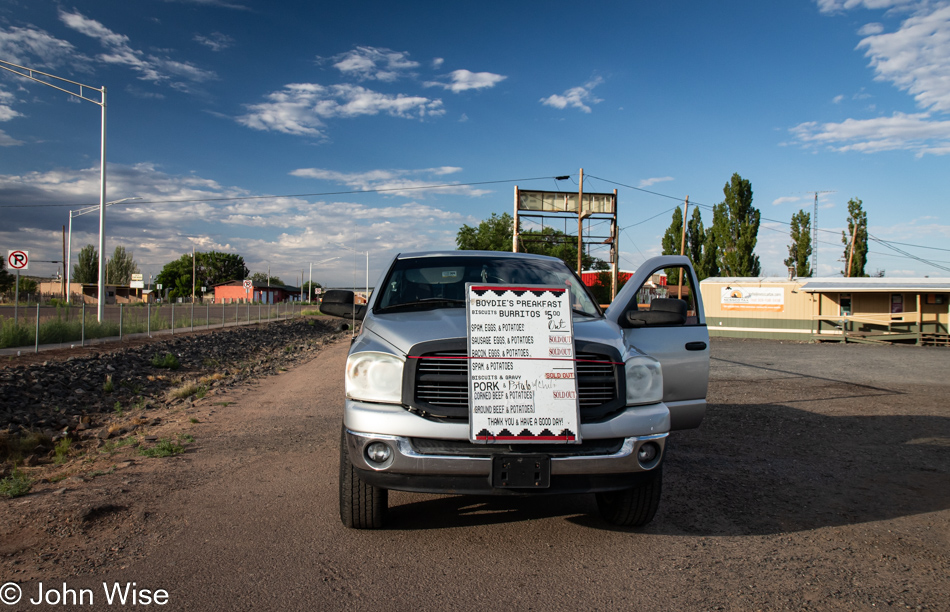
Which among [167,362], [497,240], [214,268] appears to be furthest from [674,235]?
[214,268]

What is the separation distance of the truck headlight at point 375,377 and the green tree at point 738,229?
164 ft

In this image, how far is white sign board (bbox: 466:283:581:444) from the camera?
3.45 m

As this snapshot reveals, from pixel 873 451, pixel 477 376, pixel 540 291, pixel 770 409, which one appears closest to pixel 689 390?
pixel 540 291

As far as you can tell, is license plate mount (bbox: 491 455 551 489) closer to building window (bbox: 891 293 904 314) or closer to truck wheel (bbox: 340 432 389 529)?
truck wheel (bbox: 340 432 389 529)

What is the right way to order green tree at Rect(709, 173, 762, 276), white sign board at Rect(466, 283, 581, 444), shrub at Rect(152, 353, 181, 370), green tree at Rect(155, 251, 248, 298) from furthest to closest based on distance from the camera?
green tree at Rect(155, 251, 248, 298), green tree at Rect(709, 173, 762, 276), shrub at Rect(152, 353, 181, 370), white sign board at Rect(466, 283, 581, 444)

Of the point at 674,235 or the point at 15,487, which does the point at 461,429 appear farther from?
the point at 674,235

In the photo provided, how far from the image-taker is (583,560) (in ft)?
11.6

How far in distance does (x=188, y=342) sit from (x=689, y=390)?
20232 mm

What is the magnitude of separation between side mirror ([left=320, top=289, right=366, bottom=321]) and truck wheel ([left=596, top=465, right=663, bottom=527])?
245 centimetres

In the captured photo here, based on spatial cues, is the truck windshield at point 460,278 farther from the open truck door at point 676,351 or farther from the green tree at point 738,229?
the green tree at point 738,229

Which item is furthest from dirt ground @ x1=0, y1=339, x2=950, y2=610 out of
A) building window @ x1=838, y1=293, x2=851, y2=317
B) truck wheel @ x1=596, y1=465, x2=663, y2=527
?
building window @ x1=838, y1=293, x2=851, y2=317

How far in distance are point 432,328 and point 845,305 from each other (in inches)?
1258

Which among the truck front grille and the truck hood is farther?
the truck hood

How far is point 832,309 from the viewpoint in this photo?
98.1 feet
